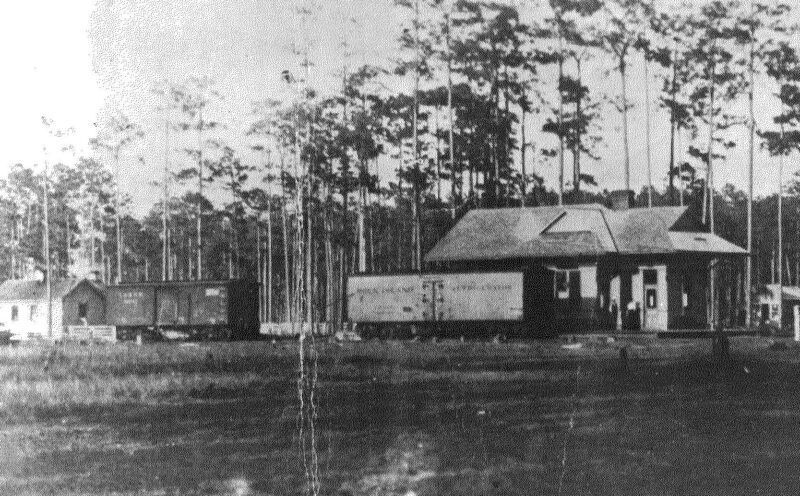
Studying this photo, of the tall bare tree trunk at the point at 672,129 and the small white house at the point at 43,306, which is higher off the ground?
the tall bare tree trunk at the point at 672,129

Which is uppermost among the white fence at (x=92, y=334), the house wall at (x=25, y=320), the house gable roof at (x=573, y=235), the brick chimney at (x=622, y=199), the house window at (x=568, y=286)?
the brick chimney at (x=622, y=199)

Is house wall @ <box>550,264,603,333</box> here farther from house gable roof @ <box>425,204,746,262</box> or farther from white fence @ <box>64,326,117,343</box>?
white fence @ <box>64,326,117,343</box>

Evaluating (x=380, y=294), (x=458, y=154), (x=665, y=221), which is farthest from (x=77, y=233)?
(x=665, y=221)

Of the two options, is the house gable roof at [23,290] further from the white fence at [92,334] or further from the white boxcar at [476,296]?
the white boxcar at [476,296]

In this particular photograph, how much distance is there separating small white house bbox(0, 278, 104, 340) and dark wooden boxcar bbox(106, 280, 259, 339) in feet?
3.43

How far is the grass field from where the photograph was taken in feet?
30.2

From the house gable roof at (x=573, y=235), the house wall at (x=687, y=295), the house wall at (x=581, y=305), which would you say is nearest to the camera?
the house wall at (x=581, y=305)

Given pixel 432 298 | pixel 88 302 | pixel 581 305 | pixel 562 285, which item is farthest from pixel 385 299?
pixel 88 302

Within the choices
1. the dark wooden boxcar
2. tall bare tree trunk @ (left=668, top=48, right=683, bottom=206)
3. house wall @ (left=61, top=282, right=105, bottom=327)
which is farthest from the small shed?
house wall @ (left=61, top=282, right=105, bottom=327)

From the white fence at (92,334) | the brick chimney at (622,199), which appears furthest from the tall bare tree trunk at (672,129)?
the white fence at (92,334)

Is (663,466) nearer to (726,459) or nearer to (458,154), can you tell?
(726,459)

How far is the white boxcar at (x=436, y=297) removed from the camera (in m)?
32.8

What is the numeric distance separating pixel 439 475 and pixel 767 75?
69.4ft

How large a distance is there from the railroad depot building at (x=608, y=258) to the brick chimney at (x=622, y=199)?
0.18 ft
